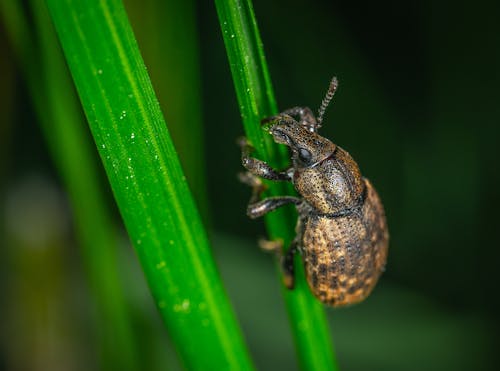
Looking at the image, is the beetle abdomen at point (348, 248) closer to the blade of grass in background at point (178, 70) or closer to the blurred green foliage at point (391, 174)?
the blade of grass in background at point (178, 70)

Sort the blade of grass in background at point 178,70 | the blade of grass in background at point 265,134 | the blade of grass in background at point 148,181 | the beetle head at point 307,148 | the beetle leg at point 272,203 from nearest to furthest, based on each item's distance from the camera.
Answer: the blade of grass in background at point 148,181
the blade of grass in background at point 265,134
the beetle leg at point 272,203
the beetle head at point 307,148
the blade of grass in background at point 178,70

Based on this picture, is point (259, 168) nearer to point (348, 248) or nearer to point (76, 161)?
point (348, 248)

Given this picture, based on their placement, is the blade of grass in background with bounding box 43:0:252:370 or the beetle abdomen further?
the beetle abdomen

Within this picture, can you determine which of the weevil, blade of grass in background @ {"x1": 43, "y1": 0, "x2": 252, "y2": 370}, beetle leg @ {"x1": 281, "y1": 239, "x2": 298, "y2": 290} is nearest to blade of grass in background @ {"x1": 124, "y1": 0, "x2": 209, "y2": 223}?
the weevil

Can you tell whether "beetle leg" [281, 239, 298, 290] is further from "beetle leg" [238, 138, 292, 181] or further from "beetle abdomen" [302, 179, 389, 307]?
"beetle leg" [238, 138, 292, 181]

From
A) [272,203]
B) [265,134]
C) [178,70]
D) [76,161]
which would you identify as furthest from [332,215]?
[76,161]

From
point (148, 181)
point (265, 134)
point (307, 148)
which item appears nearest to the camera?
point (148, 181)

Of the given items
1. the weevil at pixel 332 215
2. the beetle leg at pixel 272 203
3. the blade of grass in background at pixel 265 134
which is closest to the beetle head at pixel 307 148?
the weevil at pixel 332 215

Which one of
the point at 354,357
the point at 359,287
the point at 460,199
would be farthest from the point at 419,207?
the point at 359,287
